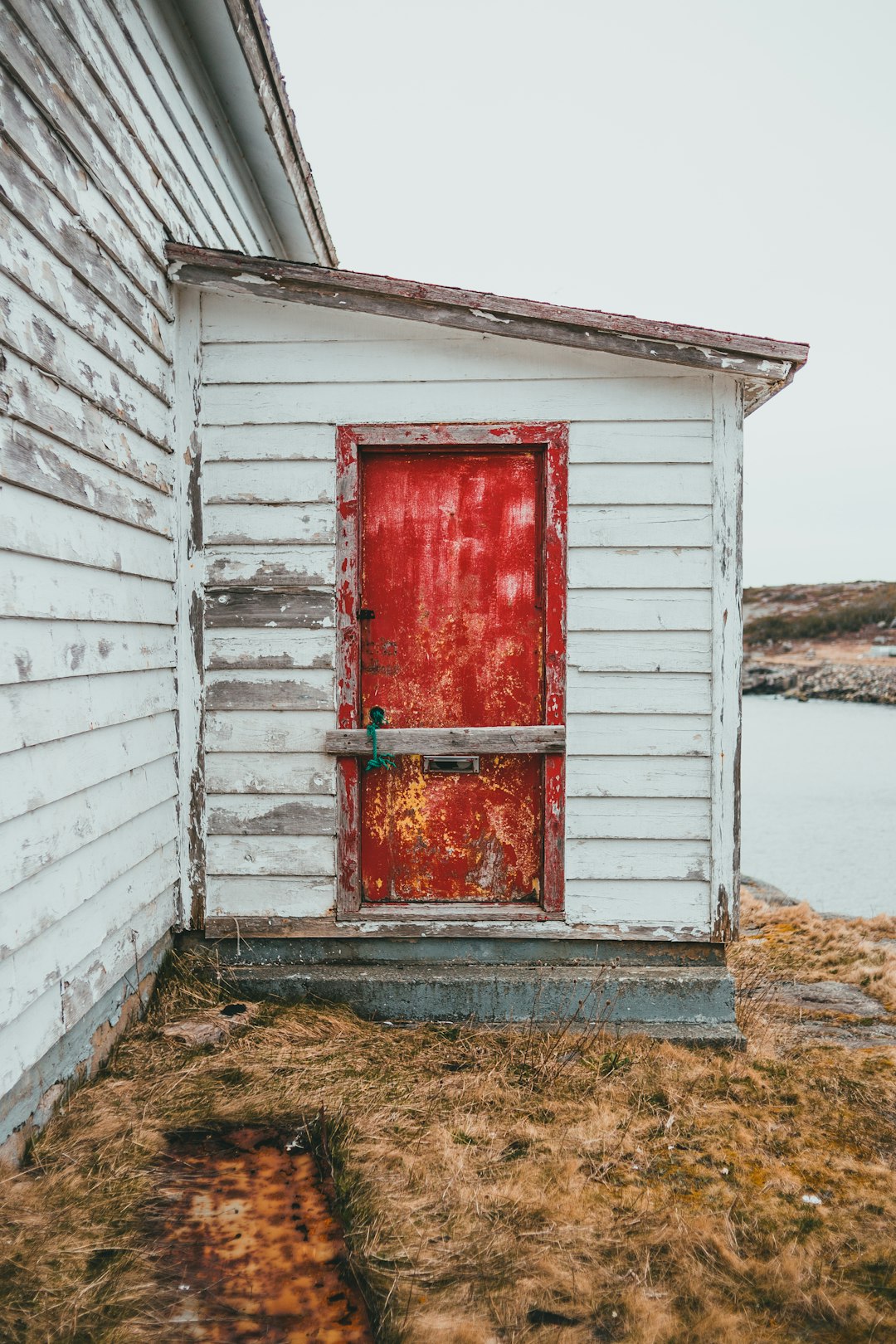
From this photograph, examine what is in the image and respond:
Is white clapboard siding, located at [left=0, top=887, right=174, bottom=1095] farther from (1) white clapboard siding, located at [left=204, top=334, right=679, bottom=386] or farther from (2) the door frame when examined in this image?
(1) white clapboard siding, located at [left=204, top=334, right=679, bottom=386]

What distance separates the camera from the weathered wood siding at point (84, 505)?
8.45 ft

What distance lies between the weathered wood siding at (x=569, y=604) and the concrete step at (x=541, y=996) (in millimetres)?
250

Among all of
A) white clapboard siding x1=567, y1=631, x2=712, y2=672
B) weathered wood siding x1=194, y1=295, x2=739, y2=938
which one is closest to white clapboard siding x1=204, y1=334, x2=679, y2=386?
weathered wood siding x1=194, y1=295, x2=739, y2=938

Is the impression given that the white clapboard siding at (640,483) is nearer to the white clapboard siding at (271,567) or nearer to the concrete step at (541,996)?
the white clapboard siding at (271,567)

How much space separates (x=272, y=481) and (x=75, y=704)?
142cm

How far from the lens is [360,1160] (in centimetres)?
276

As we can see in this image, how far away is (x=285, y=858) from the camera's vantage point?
12.9ft

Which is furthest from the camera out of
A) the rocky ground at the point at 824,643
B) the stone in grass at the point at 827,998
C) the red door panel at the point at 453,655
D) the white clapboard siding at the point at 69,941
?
the rocky ground at the point at 824,643

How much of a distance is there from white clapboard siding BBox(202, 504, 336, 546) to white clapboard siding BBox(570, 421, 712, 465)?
1164mm

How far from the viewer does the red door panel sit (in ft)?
13.0

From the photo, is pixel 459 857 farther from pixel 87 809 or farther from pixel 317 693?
pixel 87 809

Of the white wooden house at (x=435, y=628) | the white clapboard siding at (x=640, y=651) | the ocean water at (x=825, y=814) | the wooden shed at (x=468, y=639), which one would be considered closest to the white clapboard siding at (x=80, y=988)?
the white wooden house at (x=435, y=628)

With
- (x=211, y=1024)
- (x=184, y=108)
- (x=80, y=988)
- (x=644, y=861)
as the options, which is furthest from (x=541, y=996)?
(x=184, y=108)

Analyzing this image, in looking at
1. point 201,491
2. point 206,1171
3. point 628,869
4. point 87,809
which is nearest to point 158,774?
point 87,809
